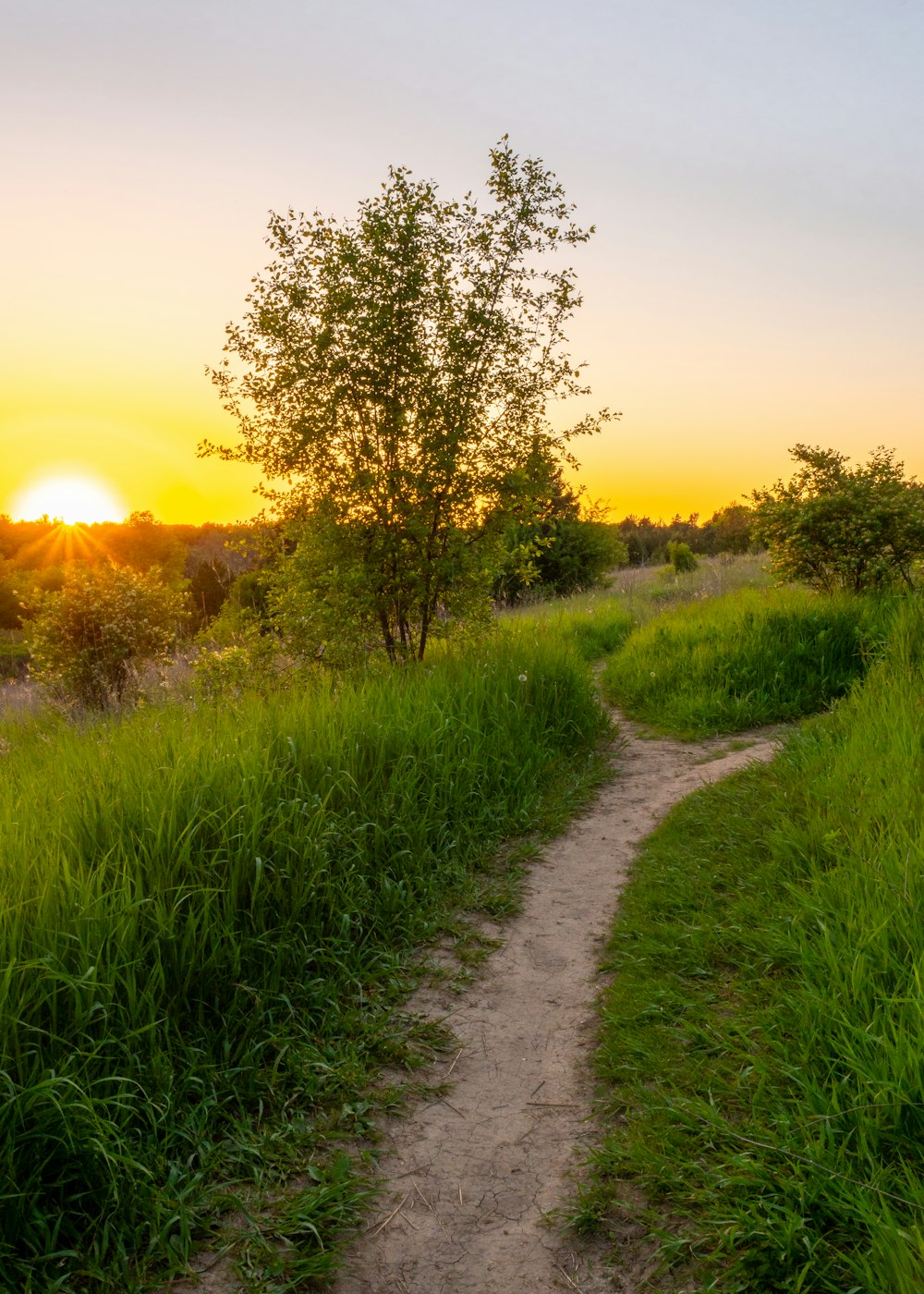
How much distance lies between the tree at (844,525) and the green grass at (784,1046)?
5744 millimetres

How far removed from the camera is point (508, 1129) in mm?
3307

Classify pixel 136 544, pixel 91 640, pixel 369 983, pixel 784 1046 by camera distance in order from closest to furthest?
pixel 784 1046 → pixel 369 983 → pixel 91 640 → pixel 136 544

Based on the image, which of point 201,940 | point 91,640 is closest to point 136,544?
point 91,640

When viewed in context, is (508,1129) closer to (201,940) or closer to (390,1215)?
(390,1215)

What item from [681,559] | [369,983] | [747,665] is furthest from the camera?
[681,559]

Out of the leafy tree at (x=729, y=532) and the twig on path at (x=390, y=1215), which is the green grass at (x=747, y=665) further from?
the leafy tree at (x=729, y=532)

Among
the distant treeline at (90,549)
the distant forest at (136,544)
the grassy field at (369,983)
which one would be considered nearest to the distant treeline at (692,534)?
the distant forest at (136,544)

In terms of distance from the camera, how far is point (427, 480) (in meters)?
8.13

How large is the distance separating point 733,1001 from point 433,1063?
138 cm

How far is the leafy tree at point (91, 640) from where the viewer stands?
45.1 feet

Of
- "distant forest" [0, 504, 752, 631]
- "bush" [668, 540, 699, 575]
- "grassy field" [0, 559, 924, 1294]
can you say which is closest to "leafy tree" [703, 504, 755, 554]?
"distant forest" [0, 504, 752, 631]

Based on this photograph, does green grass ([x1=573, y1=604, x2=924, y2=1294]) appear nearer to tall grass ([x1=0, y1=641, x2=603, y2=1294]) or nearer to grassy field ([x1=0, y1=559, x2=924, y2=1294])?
grassy field ([x1=0, y1=559, x2=924, y2=1294])

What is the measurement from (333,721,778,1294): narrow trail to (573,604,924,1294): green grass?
163mm

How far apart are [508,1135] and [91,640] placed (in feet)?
41.2
